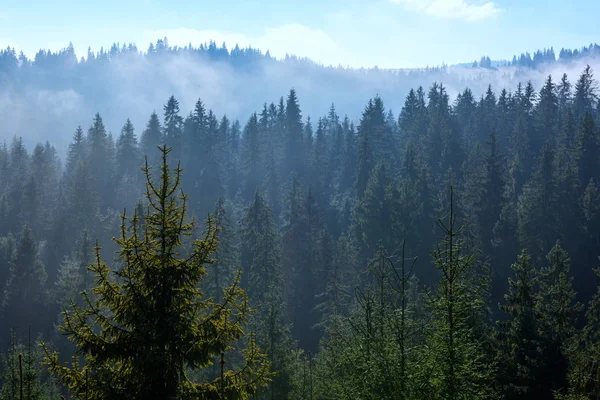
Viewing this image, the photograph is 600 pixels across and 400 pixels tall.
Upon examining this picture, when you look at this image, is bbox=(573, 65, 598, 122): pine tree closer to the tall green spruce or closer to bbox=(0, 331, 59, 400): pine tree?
bbox=(0, 331, 59, 400): pine tree

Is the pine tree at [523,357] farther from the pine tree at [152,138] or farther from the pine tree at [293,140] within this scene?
the pine tree at [152,138]

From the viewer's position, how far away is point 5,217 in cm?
7431

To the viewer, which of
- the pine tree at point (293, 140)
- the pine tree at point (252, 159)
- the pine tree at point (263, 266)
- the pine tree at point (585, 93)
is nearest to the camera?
the pine tree at point (263, 266)

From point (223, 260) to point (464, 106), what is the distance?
2711 inches

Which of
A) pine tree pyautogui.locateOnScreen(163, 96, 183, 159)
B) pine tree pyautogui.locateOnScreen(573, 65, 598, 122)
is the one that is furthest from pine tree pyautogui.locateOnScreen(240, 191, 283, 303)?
pine tree pyautogui.locateOnScreen(573, 65, 598, 122)

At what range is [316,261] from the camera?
57719 mm

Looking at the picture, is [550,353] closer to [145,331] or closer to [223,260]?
[145,331]

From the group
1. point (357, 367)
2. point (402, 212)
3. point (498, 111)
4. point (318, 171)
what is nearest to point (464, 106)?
point (498, 111)

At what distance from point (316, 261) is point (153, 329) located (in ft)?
162

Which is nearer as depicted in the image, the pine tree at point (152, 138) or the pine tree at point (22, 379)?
the pine tree at point (22, 379)

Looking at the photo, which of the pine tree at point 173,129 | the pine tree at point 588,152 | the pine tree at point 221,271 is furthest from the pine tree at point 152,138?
the pine tree at point 588,152

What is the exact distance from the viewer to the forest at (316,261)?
9.22 meters

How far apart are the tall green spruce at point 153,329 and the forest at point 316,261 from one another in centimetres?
4

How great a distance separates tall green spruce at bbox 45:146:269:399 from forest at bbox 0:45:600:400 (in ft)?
0.12
